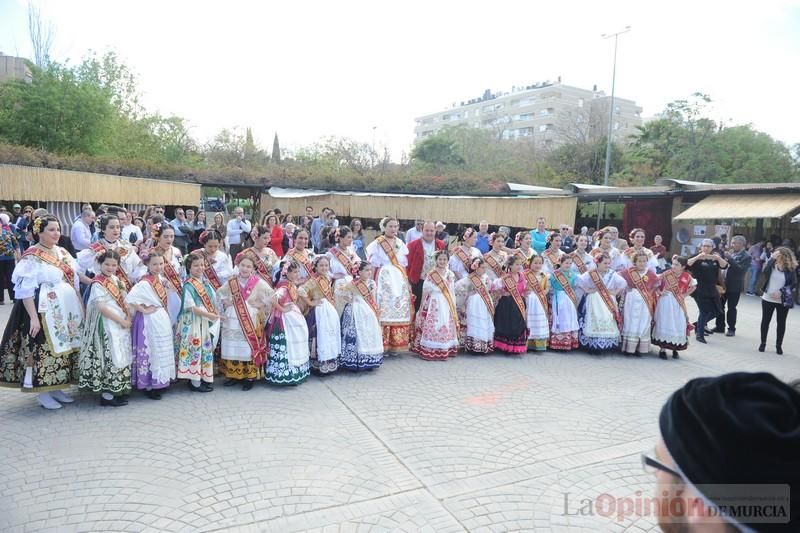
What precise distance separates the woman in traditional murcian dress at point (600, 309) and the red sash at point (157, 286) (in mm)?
5437

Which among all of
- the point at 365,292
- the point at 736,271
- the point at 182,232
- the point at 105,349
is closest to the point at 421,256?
the point at 365,292

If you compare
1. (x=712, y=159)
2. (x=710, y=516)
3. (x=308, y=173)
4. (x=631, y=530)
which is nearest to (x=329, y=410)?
(x=631, y=530)

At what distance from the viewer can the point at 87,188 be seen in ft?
45.9

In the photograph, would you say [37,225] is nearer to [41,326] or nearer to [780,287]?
[41,326]

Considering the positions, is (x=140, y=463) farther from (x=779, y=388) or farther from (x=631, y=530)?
(x=779, y=388)

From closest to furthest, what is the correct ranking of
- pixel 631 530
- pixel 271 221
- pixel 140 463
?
pixel 631 530 < pixel 140 463 < pixel 271 221

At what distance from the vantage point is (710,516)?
1085 mm

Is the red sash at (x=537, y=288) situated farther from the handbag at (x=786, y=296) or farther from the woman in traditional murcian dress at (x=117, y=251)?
the woman in traditional murcian dress at (x=117, y=251)

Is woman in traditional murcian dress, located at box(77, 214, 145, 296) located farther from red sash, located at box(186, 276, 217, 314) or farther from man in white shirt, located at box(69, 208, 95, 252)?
man in white shirt, located at box(69, 208, 95, 252)

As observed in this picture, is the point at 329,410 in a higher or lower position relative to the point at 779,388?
lower

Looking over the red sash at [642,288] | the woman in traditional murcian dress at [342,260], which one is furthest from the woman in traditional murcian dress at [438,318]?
the red sash at [642,288]

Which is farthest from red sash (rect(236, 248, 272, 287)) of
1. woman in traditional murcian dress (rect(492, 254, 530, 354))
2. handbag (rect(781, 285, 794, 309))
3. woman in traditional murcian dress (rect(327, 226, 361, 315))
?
handbag (rect(781, 285, 794, 309))

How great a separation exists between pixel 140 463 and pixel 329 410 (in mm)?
1665

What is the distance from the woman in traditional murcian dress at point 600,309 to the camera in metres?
7.37
